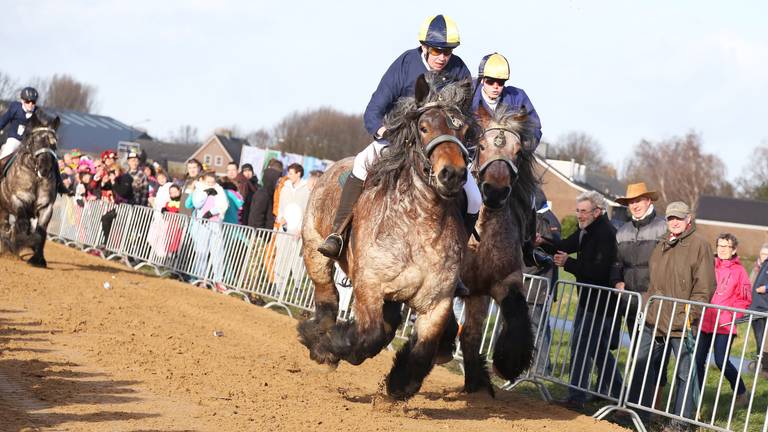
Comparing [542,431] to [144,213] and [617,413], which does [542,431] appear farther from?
[144,213]

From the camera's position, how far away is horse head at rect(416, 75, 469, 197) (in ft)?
23.0

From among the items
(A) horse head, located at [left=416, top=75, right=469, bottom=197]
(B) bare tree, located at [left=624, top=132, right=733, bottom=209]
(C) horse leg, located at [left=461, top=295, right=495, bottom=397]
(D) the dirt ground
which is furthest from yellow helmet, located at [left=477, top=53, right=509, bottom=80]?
(B) bare tree, located at [left=624, top=132, right=733, bottom=209]

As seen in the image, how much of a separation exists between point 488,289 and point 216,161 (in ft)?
353

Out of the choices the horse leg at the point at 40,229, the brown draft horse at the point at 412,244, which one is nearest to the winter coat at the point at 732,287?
the brown draft horse at the point at 412,244

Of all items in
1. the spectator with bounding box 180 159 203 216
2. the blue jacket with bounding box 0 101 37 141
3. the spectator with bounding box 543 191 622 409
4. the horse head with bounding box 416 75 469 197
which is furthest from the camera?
the spectator with bounding box 180 159 203 216

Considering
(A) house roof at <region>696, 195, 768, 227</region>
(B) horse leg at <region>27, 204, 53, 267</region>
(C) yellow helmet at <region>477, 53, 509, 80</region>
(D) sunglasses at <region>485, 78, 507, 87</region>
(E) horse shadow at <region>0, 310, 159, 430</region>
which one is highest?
(A) house roof at <region>696, 195, 768, 227</region>

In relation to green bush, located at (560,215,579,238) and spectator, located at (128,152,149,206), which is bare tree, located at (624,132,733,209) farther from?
spectator, located at (128,152,149,206)

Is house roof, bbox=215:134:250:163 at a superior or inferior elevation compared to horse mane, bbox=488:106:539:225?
superior

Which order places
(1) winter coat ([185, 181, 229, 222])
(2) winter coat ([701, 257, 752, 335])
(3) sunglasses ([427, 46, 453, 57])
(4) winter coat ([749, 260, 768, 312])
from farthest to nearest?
1. (1) winter coat ([185, 181, 229, 222])
2. (4) winter coat ([749, 260, 768, 312])
3. (2) winter coat ([701, 257, 752, 335])
4. (3) sunglasses ([427, 46, 453, 57])

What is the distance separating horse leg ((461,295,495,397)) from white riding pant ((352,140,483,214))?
1.30m

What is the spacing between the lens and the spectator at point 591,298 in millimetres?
10258

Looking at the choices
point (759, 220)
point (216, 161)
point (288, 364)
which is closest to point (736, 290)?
point (288, 364)

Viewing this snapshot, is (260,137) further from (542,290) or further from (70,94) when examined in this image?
(542,290)

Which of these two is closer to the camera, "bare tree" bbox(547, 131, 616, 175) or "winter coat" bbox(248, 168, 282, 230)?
→ "winter coat" bbox(248, 168, 282, 230)
